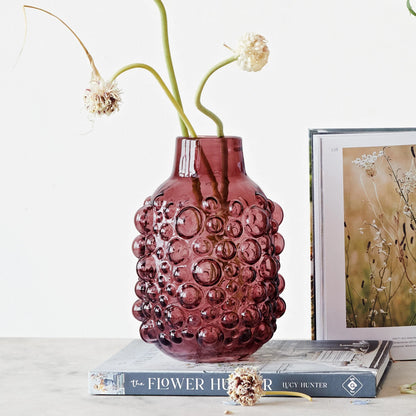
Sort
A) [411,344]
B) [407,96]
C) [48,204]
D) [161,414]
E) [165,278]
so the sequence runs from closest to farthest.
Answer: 1. [161,414]
2. [165,278]
3. [411,344]
4. [407,96]
5. [48,204]

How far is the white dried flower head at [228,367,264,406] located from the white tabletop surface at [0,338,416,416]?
1 centimetres

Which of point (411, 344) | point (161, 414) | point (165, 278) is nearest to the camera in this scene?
point (161, 414)

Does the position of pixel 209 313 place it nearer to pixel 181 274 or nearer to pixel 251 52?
pixel 181 274

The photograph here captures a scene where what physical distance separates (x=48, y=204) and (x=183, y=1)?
48 centimetres

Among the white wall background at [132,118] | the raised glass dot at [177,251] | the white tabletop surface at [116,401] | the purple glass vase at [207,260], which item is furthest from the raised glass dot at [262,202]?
the white wall background at [132,118]

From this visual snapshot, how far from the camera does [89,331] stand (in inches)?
65.7

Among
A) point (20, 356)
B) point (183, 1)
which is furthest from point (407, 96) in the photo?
point (20, 356)

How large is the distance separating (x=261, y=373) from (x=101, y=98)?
1.15ft

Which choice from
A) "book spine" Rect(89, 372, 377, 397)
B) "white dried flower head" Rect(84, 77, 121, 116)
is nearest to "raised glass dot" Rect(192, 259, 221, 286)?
"book spine" Rect(89, 372, 377, 397)

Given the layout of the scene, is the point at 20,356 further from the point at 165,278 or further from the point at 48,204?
the point at 48,204

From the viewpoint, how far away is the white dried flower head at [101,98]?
36.6 inches

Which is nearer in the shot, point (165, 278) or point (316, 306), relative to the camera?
point (165, 278)

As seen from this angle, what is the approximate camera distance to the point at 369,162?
3.65ft

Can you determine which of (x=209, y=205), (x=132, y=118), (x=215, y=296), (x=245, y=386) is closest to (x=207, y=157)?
(x=209, y=205)
